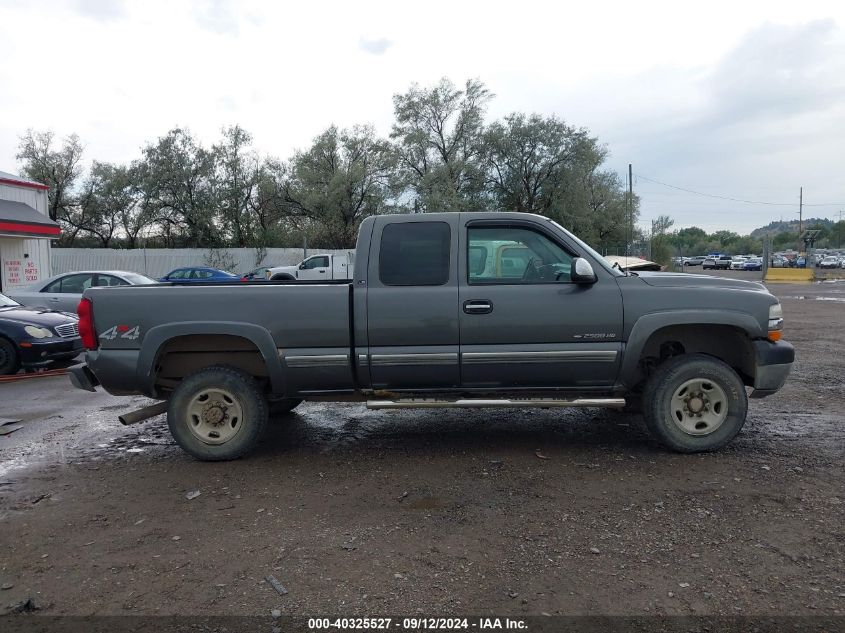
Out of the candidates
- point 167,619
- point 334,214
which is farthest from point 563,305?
point 334,214

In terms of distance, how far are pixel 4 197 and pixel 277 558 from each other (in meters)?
24.2

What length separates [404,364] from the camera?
16.1 feet

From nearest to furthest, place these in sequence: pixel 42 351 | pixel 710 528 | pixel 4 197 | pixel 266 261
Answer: pixel 710 528
pixel 42 351
pixel 4 197
pixel 266 261

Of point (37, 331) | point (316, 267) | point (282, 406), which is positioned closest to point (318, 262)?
point (316, 267)

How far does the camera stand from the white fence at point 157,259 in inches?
1192

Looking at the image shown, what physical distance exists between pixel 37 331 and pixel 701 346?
9238 mm

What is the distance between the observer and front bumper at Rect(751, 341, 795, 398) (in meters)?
4.91

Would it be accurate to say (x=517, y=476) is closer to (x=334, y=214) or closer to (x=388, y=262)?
(x=388, y=262)

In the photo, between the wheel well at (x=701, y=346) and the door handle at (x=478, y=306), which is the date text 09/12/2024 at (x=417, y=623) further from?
the wheel well at (x=701, y=346)

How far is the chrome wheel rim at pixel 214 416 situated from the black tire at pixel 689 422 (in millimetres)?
3401

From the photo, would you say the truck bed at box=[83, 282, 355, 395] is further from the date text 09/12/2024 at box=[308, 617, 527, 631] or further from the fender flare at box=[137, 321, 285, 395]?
the date text 09/12/2024 at box=[308, 617, 527, 631]

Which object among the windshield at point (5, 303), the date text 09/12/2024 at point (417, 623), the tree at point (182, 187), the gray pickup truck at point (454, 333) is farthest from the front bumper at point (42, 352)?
the tree at point (182, 187)

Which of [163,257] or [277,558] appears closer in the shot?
[277,558]

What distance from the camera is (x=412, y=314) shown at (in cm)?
487
